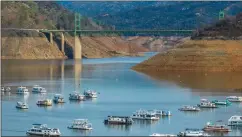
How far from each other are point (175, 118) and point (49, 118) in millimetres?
6111

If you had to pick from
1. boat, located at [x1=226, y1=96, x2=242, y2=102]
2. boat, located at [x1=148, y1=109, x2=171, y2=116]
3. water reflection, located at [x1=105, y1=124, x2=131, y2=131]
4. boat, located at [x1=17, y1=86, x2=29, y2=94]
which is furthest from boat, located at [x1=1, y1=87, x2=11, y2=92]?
water reflection, located at [x1=105, y1=124, x2=131, y2=131]

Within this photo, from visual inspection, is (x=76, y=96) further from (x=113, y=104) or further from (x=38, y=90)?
(x=38, y=90)

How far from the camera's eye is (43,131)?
40.0m

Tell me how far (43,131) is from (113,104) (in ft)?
42.0

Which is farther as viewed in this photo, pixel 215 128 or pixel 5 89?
pixel 5 89

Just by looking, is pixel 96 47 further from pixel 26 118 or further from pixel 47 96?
pixel 26 118

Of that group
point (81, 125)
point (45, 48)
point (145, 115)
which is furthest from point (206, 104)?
point (45, 48)

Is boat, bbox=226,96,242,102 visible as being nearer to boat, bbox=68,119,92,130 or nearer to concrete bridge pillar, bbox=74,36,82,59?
boat, bbox=68,119,92,130

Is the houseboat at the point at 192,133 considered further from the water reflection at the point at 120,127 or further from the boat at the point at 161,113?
the boat at the point at 161,113

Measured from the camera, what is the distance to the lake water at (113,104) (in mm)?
42312

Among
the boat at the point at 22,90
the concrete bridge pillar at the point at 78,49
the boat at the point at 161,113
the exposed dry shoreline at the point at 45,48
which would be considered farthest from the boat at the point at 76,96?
the concrete bridge pillar at the point at 78,49

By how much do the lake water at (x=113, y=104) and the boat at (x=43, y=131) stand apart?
0.48 meters

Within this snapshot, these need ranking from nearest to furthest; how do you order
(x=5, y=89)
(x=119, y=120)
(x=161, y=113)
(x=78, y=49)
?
(x=119, y=120)
(x=161, y=113)
(x=5, y=89)
(x=78, y=49)

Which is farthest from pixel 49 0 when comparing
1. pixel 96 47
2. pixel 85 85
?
pixel 85 85
